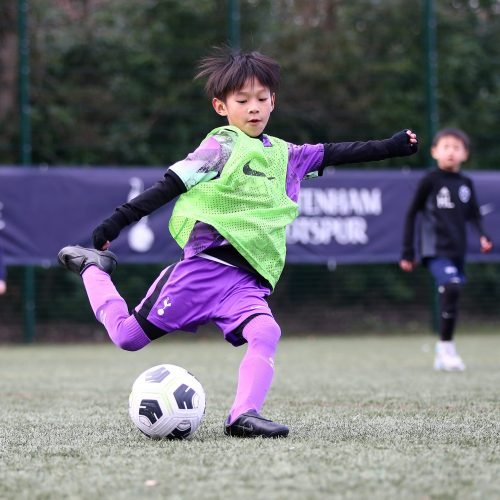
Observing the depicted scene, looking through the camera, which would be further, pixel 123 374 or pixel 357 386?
pixel 123 374

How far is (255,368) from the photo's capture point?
13.2 ft

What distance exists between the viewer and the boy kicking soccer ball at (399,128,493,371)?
789 cm

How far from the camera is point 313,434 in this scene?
4070mm

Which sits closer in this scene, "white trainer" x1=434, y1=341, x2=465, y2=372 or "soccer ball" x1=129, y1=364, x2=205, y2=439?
"soccer ball" x1=129, y1=364, x2=205, y2=439

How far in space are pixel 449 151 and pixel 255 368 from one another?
4.46 meters

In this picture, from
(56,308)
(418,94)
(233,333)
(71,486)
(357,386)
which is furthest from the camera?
(418,94)

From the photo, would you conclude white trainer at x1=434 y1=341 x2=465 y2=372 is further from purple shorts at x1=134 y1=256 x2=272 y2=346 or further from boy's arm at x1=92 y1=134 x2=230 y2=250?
boy's arm at x1=92 y1=134 x2=230 y2=250

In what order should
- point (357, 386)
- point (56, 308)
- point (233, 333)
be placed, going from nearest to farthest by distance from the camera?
1. point (233, 333)
2. point (357, 386)
3. point (56, 308)

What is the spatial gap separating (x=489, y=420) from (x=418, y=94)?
945cm

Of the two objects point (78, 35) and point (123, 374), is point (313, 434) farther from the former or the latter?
point (78, 35)

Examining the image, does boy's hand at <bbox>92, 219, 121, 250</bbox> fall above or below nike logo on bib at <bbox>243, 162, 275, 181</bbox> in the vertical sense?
below

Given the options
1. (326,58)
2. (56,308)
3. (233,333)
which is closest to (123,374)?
(233,333)

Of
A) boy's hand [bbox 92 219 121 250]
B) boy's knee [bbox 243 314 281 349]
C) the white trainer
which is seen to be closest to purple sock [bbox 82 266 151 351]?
boy's hand [bbox 92 219 121 250]

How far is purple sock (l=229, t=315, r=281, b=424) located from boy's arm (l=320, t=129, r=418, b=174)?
0.81 meters
